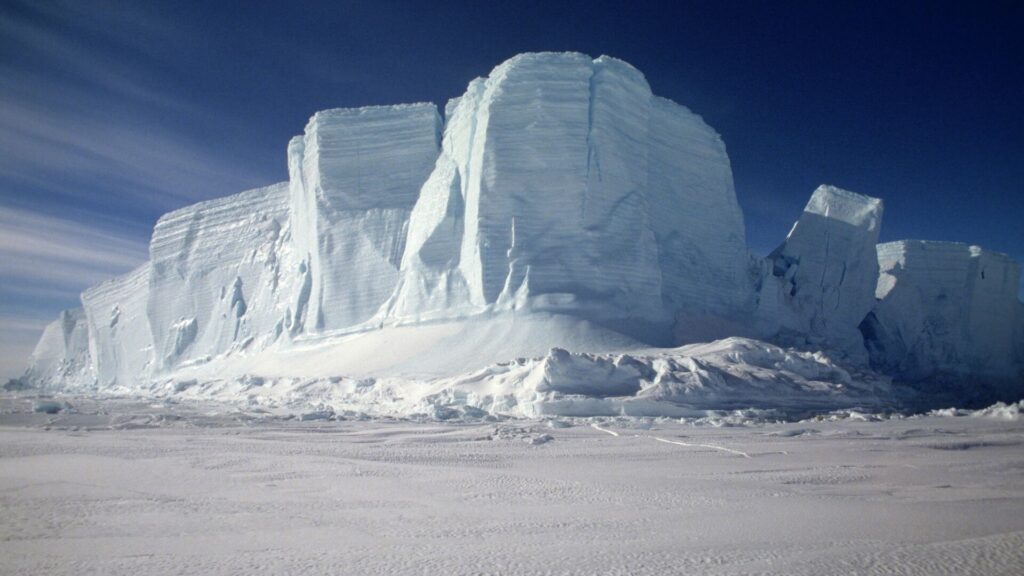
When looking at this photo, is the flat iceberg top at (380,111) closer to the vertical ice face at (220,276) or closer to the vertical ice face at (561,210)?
the vertical ice face at (561,210)

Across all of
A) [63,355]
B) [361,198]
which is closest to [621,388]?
[361,198]

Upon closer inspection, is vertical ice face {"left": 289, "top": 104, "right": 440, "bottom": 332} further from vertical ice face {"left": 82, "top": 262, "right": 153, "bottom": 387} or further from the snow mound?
vertical ice face {"left": 82, "top": 262, "right": 153, "bottom": 387}

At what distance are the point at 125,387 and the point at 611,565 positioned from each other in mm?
39491

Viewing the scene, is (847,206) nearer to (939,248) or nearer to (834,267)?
(834,267)

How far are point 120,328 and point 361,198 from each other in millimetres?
23455

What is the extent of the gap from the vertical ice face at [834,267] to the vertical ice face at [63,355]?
43864 millimetres

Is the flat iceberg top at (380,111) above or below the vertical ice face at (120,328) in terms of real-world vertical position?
above

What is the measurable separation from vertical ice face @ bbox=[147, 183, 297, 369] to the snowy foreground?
22.8 meters

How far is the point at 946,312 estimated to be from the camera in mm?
33750

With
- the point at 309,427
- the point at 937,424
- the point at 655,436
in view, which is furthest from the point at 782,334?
the point at 309,427

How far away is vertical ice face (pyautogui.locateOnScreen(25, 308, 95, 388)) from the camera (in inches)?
1773

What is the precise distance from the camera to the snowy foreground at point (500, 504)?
383cm

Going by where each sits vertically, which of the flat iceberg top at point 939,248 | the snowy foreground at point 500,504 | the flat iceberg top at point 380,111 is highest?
the flat iceberg top at point 380,111

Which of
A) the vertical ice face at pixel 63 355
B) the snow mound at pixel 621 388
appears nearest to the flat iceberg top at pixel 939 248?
the snow mound at pixel 621 388
